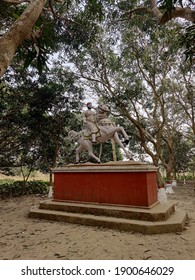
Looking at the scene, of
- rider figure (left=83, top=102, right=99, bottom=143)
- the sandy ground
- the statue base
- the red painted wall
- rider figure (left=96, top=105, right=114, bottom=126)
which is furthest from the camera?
rider figure (left=96, top=105, right=114, bottom=126)

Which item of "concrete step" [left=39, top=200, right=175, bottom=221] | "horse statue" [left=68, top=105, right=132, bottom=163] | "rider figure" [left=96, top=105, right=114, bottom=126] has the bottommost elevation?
"concrete step" [left=39, top=200, right=175, bottom=221]

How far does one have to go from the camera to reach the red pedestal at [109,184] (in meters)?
5.49

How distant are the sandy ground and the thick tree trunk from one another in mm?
3006

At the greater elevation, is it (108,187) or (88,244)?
(108,187)

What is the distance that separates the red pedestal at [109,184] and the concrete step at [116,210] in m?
0.18

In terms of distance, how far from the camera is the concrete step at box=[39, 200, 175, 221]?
491 cm

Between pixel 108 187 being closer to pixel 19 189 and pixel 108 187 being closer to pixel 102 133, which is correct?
pixel 102 133

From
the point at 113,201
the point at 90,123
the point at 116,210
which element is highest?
the point at 90,123

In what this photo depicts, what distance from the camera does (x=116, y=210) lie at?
534 cm

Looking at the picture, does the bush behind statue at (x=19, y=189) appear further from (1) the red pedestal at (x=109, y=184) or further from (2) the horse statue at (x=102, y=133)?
(2) the horse statue at (x=102, y=133)

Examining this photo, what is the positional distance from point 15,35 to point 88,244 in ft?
12.1

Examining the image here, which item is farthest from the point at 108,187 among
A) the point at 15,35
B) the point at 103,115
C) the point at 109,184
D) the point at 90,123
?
the point at 15,35

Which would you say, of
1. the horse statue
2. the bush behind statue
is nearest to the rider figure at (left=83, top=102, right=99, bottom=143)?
the horse statue

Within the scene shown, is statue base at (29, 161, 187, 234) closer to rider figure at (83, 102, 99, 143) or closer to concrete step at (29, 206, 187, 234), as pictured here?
concrete step at (29, 206, 187, 234)
